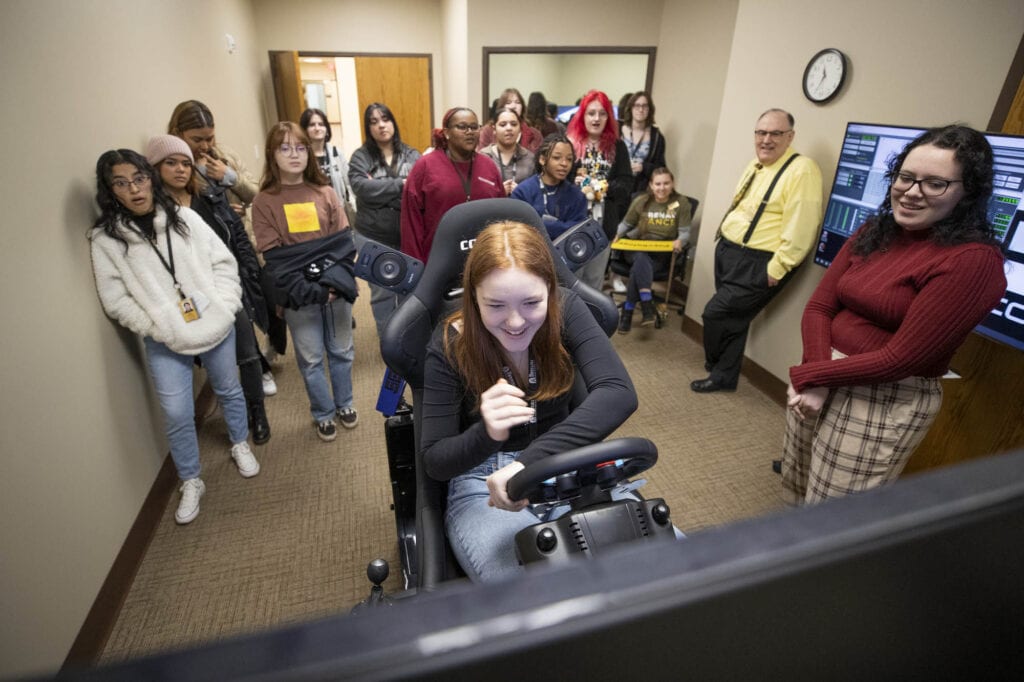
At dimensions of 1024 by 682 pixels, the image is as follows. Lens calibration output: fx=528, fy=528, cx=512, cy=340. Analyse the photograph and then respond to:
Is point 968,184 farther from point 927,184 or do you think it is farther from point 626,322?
point 626,322

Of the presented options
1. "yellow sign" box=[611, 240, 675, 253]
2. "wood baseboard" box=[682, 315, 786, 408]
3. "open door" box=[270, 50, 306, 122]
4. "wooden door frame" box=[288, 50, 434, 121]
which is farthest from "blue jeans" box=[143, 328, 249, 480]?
"wooden door frame" box=[288, 50, 434, 121]

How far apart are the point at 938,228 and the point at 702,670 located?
163 cm

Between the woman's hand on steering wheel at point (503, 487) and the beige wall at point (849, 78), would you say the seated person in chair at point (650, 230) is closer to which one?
the beige wall at point (849, 78)

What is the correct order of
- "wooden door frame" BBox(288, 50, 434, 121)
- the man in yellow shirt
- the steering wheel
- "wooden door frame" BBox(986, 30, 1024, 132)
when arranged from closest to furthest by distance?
the steering wheel → "wooden door frame" BBox(986, 30, 1024, 132) → the man in yellow shirt → "wooden door frame" BBox(288, 50, 434, 121)

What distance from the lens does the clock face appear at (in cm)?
263

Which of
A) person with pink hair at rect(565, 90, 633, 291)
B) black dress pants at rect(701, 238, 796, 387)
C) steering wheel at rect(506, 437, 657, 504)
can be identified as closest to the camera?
steering wheel at rect(506, 437, 657, 504)

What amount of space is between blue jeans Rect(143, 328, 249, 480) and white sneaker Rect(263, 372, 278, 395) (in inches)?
28.1

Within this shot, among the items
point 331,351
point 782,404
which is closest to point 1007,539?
point 331,351

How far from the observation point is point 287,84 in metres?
5.95

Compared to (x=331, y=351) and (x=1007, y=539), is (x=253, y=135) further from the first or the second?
(x=1007, y=539)

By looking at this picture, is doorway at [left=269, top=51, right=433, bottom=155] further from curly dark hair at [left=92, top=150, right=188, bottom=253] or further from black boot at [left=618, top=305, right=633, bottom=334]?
curly dark hair at [left=92, top=150, right=188, bottom=253]

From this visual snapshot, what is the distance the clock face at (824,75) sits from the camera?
2629 millimetres

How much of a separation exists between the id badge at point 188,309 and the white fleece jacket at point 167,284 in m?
0.02

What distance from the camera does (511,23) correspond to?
4871 millimetres
